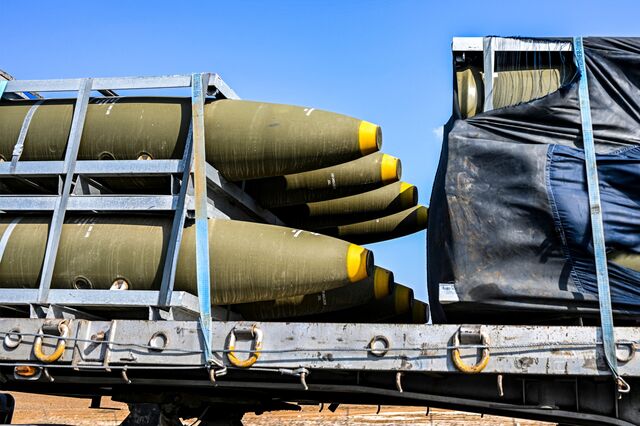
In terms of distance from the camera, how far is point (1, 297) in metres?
4.76

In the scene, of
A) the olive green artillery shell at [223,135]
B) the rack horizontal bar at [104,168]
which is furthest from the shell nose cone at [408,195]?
the rack horizontal bar at [104,168]

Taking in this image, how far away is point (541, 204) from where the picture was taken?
3932 millimetres

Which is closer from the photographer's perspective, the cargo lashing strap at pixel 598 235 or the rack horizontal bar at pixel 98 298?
the cargo lashing strap at pixel 598 235

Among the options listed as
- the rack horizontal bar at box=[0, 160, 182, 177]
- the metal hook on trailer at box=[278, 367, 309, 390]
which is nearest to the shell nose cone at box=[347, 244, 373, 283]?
the metal hook on trailer at box=[278, 367, 309, 390]

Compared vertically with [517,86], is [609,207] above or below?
below

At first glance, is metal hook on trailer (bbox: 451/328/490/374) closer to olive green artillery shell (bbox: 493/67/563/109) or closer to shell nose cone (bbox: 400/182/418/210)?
olive green artillery shell (bbox: 493/67/563/109)

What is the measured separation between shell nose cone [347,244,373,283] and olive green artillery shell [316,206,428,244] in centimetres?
193

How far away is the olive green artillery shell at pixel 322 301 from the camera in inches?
211

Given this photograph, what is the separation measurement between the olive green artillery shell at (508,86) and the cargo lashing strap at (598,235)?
245 mm

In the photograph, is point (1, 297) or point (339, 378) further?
point (1, 297)

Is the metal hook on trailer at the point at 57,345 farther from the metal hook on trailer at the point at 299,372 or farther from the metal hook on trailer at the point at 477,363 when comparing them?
the metal hook on trailer at the point at 477,363

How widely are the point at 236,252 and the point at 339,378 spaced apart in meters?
1.17

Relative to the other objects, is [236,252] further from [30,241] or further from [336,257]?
[30,241]

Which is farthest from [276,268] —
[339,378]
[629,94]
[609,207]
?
[629,94]
